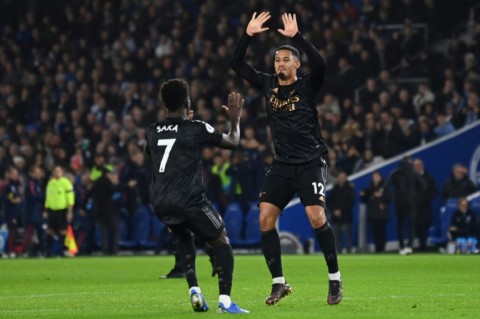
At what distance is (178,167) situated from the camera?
10.3 metres

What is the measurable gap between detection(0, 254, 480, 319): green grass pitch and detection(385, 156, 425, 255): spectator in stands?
3902mm

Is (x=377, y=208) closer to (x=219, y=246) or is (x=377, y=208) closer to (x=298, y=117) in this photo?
(x=298, y=117)

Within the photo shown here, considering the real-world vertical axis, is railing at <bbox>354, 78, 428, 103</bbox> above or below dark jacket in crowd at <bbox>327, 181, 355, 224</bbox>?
above

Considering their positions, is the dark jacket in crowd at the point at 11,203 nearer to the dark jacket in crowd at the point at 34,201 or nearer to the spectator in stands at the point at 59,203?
the dark jacket in crowd at the point at 34,201

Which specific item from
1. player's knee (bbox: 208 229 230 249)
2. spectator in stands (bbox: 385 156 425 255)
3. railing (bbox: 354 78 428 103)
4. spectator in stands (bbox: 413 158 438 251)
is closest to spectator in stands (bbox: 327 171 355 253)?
spectator in stands (bbox: 385 156 425 255)

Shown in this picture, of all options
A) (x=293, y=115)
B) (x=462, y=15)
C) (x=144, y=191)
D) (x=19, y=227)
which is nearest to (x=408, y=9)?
(x=462, y=15)

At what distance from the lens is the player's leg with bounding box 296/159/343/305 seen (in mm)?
11133

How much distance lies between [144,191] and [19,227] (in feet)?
13.2

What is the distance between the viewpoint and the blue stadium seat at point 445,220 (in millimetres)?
25891

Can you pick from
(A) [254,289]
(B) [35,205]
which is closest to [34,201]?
(B) [35,205]

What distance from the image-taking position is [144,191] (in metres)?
25.8

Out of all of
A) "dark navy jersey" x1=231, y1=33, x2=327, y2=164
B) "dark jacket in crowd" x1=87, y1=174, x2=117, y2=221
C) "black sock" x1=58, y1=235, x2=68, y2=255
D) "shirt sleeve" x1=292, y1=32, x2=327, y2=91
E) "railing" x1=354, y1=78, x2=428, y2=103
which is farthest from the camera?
"railing" x1=354, y1=78, x2=428, y2=103

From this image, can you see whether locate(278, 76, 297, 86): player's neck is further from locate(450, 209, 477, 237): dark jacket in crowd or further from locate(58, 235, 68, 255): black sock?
locate(58, 235, 68, 255): black sock

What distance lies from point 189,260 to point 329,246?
4.85 feet
